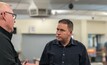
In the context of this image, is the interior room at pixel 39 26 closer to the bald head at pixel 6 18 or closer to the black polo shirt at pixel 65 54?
the black polo shirt at pixel 65 54

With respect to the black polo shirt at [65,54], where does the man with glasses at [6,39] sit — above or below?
above

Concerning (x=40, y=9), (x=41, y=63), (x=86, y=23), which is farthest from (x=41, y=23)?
(x=41, y=63)

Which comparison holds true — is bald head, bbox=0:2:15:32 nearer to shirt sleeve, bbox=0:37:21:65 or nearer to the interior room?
shirt sleeve, bbox=0:37:21:65

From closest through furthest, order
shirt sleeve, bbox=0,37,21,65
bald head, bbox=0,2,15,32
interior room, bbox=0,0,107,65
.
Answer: shirt sleeve, bbox=0,37,21,65 < bald head, bbox=0,2,15,32 < interior room, bbox=0,0,107,65

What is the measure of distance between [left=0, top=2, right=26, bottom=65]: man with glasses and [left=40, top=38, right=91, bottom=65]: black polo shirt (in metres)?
0.93

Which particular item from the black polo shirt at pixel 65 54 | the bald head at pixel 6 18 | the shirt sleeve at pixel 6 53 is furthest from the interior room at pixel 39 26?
the shirt sleeve at pixel 6 53

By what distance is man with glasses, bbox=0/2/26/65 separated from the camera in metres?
1.48

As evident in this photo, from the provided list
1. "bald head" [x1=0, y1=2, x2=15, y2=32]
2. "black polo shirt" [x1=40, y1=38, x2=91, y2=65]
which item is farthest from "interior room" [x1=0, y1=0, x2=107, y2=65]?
"bald head" [x1=0, y1=2, x2=15, y2=32]

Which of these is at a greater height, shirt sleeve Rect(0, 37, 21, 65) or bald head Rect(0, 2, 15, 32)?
bald head Rect(0, 2, 15, 32)

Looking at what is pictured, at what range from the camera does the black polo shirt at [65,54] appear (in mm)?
2555

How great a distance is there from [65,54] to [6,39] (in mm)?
1119

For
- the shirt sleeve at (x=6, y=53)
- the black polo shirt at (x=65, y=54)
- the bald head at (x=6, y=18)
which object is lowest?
the black polo shirt at (x=65, y=54)

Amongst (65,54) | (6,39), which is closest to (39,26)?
(65,54)

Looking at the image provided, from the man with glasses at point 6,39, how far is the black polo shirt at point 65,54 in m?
0.93
